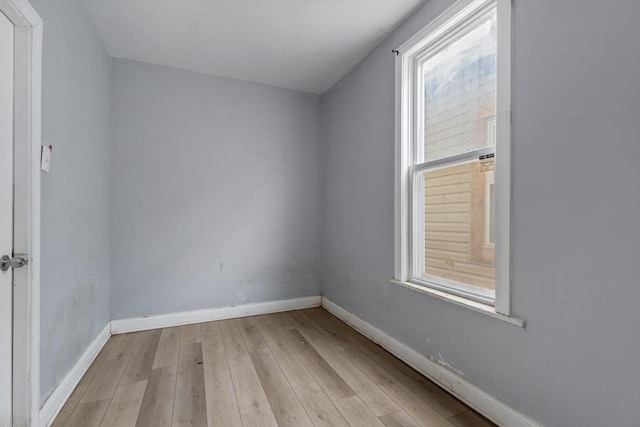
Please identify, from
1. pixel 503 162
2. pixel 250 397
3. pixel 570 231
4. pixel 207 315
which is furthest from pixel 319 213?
pixel 570 231

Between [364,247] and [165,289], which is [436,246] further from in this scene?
[165,289]

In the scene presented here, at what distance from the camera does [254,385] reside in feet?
6.39

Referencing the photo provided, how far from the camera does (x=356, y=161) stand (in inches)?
114

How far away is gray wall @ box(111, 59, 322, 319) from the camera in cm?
281

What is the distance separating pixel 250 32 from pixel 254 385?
2.65 m

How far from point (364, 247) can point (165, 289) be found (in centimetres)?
202

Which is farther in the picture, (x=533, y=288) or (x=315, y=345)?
(x=315, y=345)

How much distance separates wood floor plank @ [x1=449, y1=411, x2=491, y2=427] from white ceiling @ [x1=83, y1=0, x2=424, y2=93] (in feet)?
8.64

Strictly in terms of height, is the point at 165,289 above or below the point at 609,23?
below

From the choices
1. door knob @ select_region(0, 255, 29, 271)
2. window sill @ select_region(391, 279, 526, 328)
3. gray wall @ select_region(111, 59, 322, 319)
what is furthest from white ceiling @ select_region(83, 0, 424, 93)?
window sill @ select_region(391, 279, 526, 328)

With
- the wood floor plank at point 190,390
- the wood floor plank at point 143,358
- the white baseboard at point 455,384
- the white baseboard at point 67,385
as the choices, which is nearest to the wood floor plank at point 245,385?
the wood floor plank at point 190,390

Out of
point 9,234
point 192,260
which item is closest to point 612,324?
point 9,234

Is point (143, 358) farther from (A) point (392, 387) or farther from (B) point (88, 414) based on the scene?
(A) point (392, 387)

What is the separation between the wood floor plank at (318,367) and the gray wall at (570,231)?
72 cm
